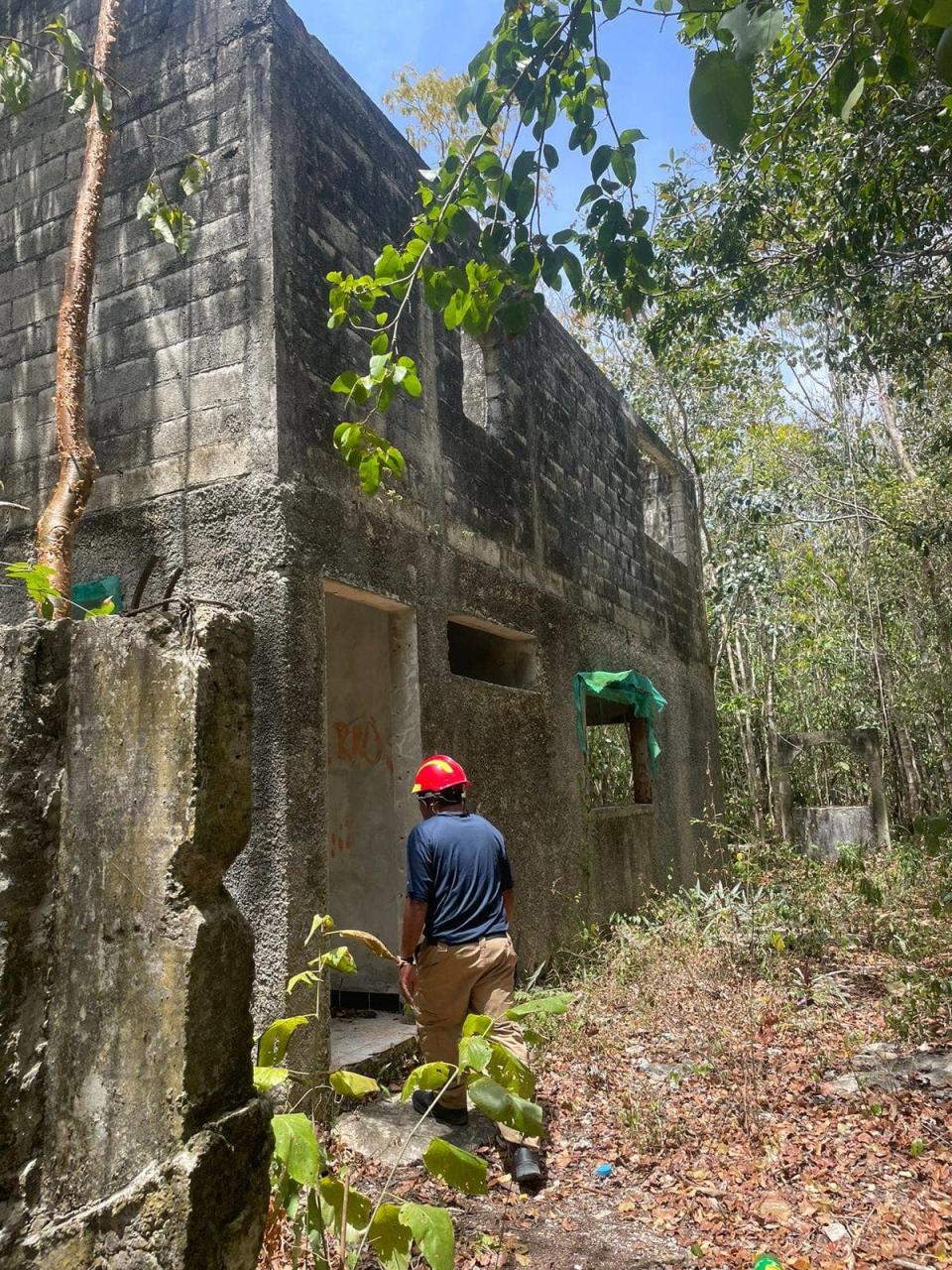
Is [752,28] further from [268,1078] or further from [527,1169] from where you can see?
[527,1169]

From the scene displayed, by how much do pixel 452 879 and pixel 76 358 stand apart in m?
3.12

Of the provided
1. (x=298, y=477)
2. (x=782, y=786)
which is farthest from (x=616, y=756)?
(x=298, y=477)

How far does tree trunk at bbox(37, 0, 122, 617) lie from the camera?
4551 millimetres

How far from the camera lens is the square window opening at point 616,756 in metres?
9.36

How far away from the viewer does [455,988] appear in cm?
439

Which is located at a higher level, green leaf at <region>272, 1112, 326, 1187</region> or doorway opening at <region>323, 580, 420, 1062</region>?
doorway opening at <region>323, 580, 420, 1062</region>

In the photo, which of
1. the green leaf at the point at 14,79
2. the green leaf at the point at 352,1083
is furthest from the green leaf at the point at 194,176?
the green leaf at the point at 352,1083

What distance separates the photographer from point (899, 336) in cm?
806

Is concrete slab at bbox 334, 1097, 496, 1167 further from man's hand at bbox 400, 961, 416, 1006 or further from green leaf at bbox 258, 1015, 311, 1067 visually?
green leaf at bbox 258, 1015, 311, 1067

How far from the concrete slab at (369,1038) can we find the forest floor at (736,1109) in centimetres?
73

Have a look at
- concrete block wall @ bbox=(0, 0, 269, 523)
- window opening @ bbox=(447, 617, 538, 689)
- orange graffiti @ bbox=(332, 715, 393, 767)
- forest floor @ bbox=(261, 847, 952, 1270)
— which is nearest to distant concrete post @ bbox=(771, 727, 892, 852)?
forest floor @ bbox=(261, 847, 952, 1270)

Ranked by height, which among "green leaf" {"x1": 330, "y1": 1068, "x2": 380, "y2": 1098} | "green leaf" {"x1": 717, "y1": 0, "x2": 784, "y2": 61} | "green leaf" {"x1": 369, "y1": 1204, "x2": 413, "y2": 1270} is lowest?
"green leaf" {"x1": 369, "y1": 1204, "x2": 413, "y2": 1270}

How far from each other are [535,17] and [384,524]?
2872 mm

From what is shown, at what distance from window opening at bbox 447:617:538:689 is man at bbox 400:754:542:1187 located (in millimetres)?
2825
